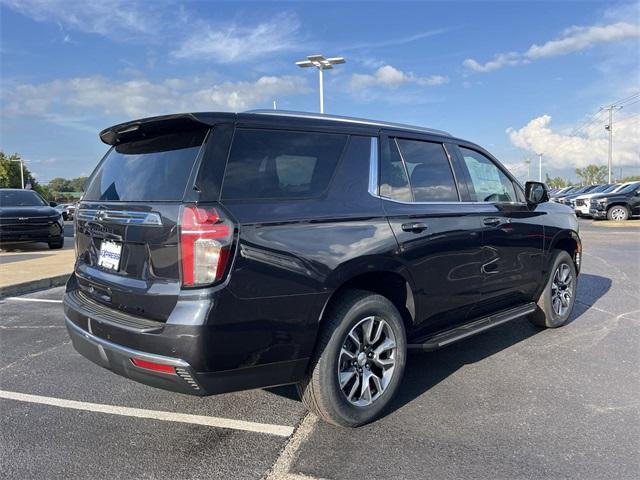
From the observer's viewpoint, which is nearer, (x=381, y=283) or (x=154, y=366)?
(x=154, y=366)

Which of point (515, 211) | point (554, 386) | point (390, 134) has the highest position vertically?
point (390, 134)

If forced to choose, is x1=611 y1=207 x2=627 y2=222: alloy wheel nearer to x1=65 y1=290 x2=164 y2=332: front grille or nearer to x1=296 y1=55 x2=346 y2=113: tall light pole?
x1=296 y1=55 x2=346 y2=113: tall light pole

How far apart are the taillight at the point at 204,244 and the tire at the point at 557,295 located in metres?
3.80

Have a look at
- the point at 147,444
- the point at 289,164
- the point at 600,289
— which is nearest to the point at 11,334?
the point at 147,444

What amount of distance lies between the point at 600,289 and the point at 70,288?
688cm

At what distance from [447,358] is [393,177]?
1842 millimetres

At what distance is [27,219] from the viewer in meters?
12.2

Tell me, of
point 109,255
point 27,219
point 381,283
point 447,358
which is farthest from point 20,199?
point 381,283

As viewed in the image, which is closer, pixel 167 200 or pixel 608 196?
pixel 167 200

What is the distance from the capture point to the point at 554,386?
382 cm

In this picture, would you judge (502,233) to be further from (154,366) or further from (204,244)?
(154,366)

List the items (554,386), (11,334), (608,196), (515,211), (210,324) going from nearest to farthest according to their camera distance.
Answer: (210,324), (554,386), (515,211), (11,334), (608,196)

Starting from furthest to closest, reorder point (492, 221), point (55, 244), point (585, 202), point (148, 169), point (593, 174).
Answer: point (593, 174)
point (585, 202)
point (55, 244)
point (492, 221)
point (148, 169)

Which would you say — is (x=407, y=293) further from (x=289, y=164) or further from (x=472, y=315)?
(x=289, y=164)
